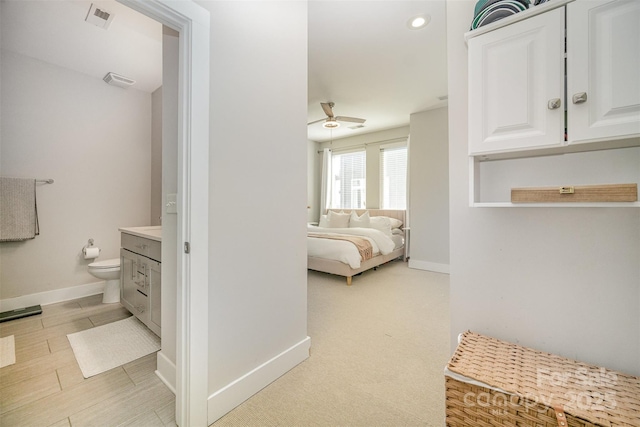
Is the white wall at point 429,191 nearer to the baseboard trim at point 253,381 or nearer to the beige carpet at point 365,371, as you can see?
the beige carpet at point 365,371

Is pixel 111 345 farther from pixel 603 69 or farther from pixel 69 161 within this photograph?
pixel 603 69

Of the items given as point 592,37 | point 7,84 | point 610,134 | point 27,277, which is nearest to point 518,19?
point 592,37

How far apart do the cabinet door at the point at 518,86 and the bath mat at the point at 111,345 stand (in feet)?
8.51

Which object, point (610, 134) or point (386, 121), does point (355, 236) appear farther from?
point (610, 134)

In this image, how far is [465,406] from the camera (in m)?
0.95

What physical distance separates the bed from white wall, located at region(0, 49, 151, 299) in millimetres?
2464

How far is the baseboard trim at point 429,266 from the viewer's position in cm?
431

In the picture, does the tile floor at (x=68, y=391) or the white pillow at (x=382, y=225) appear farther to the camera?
the white pillow at (x=382, y=225)

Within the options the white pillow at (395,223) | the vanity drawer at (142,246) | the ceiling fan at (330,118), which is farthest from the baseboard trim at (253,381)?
the white pillow at (395,223)

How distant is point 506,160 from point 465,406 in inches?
41.9

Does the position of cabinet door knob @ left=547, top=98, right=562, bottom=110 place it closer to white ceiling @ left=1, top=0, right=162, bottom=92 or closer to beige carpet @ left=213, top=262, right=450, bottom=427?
beige carpet @ left=213, top=262, right=450, bottom=427

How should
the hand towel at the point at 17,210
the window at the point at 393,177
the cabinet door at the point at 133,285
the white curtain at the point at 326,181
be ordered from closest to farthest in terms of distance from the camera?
the cabinet door at the point at 133,285 < the hand towel at the point at 17,210 < the window at the point at 393,177 < the white curtain at the point at 326,181

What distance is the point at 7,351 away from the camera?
1921mm

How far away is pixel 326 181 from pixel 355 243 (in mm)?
3094
